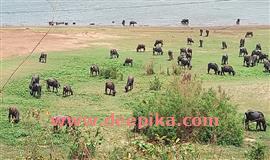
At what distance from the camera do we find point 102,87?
965 inches

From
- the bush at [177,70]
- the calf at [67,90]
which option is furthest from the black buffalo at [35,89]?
the bush at [177,70]

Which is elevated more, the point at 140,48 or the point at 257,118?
the point at 140,48

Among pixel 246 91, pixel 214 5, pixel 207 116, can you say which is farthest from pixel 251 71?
pixel 214 5

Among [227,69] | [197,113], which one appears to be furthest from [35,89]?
[227,69]

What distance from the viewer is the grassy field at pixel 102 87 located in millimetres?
15234

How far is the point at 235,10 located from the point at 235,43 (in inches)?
1367

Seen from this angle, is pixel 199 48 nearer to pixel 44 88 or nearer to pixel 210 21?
pixel 44 88

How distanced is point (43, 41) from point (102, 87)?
16.4 meters

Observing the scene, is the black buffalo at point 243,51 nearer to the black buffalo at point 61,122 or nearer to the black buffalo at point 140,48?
the black buffalo at point 140,48

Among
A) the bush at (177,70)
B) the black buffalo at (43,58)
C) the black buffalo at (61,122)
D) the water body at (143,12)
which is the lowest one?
the black buffalo at (61,122)

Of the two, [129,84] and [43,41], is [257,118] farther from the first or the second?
[43,41]

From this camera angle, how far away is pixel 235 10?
243ft

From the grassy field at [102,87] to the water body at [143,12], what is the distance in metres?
22.3

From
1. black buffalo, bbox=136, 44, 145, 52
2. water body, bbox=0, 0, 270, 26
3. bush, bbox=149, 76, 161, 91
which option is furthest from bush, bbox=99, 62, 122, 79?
water body, bbox=0, 0, 270, 26
